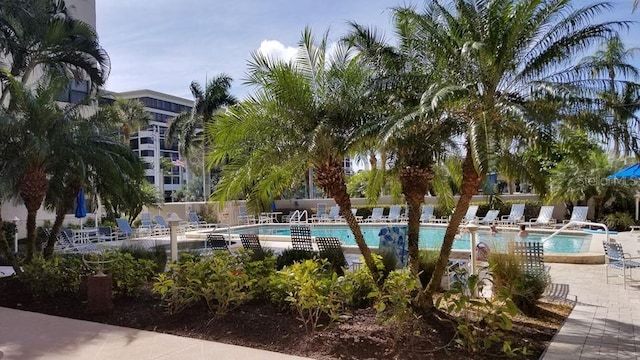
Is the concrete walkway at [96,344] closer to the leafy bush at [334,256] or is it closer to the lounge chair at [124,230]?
the leafy bush at [334,256]

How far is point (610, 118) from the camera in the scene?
6762 mm

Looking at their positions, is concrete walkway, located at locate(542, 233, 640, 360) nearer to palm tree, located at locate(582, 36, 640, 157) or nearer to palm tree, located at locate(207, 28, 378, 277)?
palm tree, located at locate(582, 36, 640, 157)

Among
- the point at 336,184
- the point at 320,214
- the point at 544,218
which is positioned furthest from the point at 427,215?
the point at 336,184

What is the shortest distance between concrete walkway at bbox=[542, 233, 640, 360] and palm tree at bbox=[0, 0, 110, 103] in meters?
16.0

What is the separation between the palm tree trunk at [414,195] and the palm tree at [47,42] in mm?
13286

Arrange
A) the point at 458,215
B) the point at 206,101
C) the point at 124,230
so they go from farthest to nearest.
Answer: the point at 206,101 → the point at 124,230 → the point at 458,215

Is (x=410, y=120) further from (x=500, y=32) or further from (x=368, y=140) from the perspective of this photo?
(x=500, y=32)

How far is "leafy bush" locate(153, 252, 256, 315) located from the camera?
710 cm

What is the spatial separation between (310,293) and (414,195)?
2714 mm

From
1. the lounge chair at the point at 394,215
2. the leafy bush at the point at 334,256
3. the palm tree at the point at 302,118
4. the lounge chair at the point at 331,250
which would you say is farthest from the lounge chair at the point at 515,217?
the palm tree at the point at 302,118

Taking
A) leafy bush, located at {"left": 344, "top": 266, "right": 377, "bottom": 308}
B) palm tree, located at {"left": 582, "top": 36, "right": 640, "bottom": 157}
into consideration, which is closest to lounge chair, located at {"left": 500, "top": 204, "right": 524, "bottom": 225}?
palm tree, located at {"left": 582, "top": 36, "right": 640, "bottom": 157}

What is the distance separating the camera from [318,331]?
6.23 metres

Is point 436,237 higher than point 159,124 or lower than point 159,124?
lower

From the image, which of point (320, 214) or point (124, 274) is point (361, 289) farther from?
point (320, 214)
